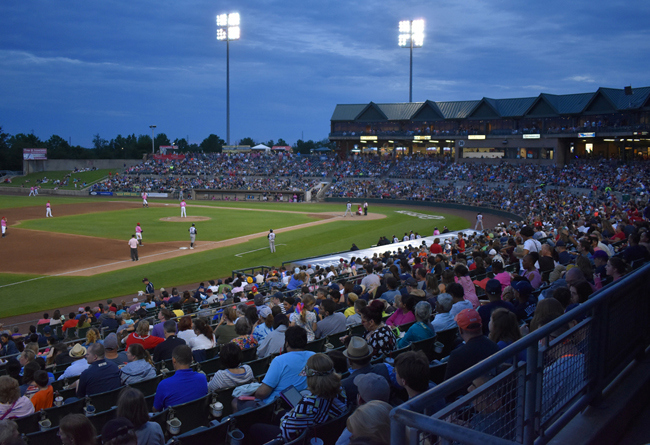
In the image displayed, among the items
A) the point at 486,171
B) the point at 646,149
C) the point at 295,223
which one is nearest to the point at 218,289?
the point at 295,223

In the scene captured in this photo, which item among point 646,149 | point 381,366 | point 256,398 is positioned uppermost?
point 646,149

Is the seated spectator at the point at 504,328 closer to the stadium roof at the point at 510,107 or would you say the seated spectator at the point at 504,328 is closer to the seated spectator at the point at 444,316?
the seated spectator at the point at 444,316

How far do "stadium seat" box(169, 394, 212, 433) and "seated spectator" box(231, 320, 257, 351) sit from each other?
216cm

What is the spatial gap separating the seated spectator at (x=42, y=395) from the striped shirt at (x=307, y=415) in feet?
12.7

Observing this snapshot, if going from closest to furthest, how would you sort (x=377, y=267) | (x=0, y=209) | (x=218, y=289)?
(x=377, y=267)
(x=218, y=289)
(x=0, y=209)

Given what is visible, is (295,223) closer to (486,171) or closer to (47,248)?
(47,248)

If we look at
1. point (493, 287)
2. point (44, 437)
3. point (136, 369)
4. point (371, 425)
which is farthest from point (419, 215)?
point (371, 425)

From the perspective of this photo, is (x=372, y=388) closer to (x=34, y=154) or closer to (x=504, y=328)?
(x=504, y=328)

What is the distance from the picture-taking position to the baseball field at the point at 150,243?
22.7 metres

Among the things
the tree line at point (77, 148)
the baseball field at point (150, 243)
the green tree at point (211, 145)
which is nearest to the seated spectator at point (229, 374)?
the baseball field at point (150, 243)

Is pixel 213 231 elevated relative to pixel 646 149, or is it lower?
lower

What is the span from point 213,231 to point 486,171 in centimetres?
4039

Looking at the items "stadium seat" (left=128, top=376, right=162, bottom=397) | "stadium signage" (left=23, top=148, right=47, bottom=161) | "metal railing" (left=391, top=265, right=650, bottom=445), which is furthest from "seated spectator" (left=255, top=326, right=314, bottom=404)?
"stadium signage" (left=23, top=148, right=47, bottom=161)

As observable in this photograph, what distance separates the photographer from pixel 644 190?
3831 cm
